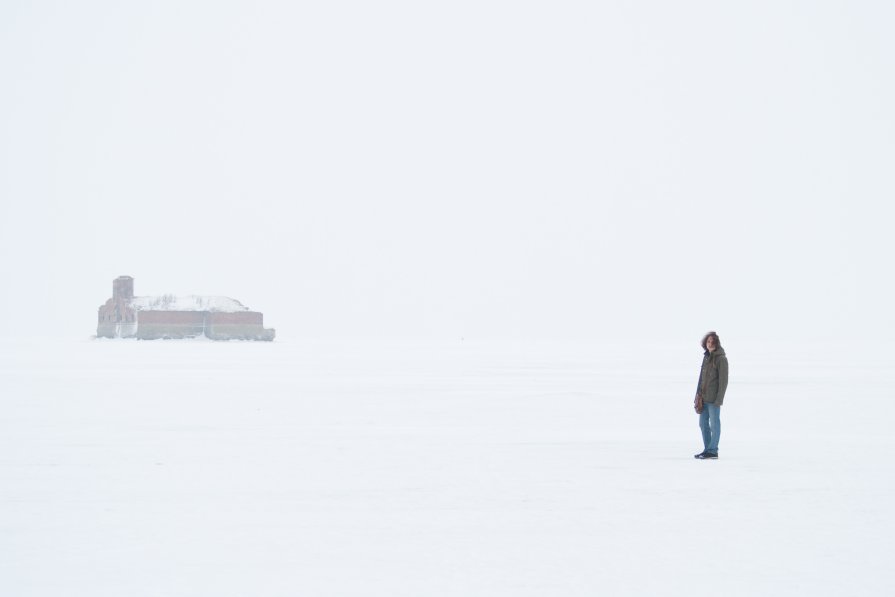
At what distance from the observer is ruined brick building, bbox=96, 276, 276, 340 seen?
154 meters

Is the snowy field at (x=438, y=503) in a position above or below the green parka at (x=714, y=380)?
below

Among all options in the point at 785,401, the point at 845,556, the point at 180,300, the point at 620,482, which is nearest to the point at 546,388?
the point at 785,401

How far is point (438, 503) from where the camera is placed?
1411cm

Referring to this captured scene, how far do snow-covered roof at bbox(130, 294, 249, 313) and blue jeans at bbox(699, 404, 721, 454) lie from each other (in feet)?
→ 455

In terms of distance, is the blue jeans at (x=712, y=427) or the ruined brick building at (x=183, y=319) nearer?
the blue jeans at (x=712, y=427)

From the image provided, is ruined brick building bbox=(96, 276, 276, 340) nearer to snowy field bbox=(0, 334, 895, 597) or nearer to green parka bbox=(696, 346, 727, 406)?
snowy field bbox=(0, 334, 895, 597)

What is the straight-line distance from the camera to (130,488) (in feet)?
49.7

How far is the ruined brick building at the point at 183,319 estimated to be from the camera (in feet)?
504

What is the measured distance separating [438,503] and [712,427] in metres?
6.36

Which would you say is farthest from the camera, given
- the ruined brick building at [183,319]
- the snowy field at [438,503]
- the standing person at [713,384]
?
the ruined brick building at [183,319]

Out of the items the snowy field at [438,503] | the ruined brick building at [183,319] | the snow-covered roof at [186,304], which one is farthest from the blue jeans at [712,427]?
the snow-covered roof at [186,304]

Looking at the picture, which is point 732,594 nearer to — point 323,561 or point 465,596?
point 465,596

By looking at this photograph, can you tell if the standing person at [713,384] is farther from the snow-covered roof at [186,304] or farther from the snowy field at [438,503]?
the snow-covered roof at [186,304]

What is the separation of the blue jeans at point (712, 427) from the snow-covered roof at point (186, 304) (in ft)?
455
